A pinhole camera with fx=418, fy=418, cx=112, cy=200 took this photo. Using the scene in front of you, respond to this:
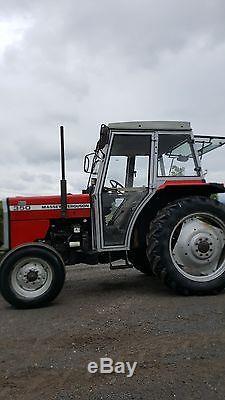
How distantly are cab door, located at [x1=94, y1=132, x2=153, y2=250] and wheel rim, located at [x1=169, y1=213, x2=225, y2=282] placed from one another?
0.70 meters

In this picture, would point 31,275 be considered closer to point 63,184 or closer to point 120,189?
point 63,184

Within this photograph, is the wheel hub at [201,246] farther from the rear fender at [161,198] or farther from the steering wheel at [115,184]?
the steering wheel at [115,184]

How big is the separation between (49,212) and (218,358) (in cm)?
Answer: 329

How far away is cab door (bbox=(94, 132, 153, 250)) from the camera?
5941mm

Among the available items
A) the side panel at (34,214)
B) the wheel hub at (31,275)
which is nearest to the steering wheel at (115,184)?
the side panel at (34,214)

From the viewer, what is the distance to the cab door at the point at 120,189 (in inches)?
234

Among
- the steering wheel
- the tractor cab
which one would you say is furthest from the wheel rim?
the steering wheel

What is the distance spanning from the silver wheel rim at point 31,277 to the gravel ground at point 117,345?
0.93ft

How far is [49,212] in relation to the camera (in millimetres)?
5996

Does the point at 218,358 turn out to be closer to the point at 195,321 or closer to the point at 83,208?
the point at 195,321

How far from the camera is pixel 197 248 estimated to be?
19.1 feet

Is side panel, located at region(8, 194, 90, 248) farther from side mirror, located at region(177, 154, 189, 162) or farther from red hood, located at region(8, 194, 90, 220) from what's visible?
side mirror, located at region(177, 154, 189, 162)

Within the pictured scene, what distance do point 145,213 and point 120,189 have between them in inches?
20.3

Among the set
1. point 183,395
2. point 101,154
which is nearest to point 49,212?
point 101,154
